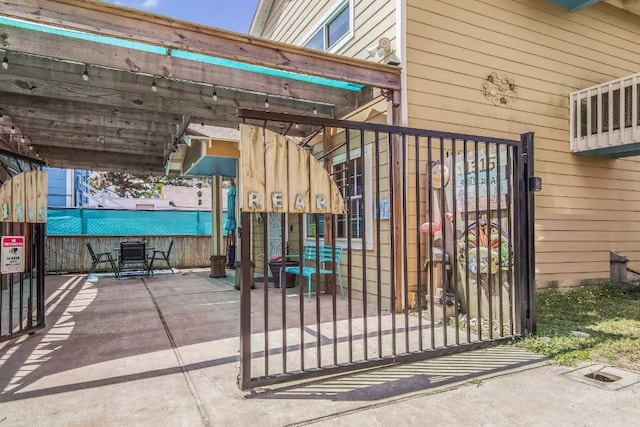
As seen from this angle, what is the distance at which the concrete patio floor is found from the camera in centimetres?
218

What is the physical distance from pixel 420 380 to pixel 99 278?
811 centimetres

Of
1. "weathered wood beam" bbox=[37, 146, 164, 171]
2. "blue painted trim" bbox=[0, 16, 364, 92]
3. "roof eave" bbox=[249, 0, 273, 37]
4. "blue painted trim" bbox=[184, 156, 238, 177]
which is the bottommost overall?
"blue painted trim" bbox=[184, 156, 238, 177]

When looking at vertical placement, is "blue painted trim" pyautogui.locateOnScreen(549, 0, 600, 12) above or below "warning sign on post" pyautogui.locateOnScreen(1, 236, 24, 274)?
above

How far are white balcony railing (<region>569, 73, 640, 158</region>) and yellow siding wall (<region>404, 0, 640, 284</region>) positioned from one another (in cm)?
17

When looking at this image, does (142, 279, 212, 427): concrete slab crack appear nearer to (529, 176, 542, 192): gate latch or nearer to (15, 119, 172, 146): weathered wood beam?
(529, 176, 542, 192): gate latch

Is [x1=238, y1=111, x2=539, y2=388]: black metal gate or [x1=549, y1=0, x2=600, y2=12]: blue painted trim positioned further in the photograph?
[x1=549, y1=0, x2=600, y2=12]: blue painted trim

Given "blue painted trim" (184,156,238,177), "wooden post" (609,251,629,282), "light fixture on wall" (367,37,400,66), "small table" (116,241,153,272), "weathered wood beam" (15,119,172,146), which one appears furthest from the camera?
"small table" (116,241,153,272)

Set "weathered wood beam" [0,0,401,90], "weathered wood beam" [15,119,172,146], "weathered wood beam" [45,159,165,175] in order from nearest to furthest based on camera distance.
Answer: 1. "weathered wood beam" [0,0,401,90]
2. "weathered wood beam" [15,119,172,146]
3. "weathered wood beam" [45,159,165,175]

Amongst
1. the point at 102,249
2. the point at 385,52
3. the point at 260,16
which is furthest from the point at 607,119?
the point at 102,249

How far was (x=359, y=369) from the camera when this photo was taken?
2854mm

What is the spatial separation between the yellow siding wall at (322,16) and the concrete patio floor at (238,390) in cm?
404

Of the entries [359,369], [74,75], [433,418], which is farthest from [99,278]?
[433,418]

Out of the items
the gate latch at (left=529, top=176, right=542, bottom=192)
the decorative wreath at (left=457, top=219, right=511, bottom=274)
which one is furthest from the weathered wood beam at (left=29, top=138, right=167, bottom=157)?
the gate latch at (left=529, top=176, right=542, bottom=192)

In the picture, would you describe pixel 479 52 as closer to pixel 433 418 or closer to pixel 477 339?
pixel 477 339
